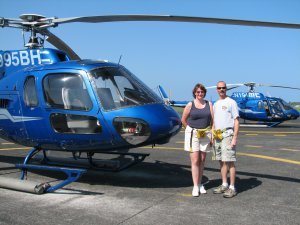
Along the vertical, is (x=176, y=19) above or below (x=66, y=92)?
above

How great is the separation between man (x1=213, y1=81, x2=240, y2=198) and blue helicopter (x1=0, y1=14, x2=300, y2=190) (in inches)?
28.6

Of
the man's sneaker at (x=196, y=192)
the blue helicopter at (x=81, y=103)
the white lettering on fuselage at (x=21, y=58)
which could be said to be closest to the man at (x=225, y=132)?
the man's sneaker at (x=196, y=192)

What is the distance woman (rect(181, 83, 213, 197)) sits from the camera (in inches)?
222

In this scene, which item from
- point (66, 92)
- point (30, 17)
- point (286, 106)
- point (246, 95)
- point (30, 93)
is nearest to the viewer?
point (66, 92)

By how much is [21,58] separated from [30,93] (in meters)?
1.01

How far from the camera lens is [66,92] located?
6.08 m

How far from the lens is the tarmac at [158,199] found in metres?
4.56

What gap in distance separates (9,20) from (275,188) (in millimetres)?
5631

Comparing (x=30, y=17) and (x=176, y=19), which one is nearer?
(x=176, y=19)

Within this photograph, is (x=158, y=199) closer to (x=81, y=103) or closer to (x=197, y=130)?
(x=197, y=130)

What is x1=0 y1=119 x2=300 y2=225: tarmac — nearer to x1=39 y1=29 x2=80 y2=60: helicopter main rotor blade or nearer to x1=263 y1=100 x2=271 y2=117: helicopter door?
x1=39 y1=29 x2=80 y2=60: helicopter main rotor blade

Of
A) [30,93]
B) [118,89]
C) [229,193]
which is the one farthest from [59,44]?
[229,193]

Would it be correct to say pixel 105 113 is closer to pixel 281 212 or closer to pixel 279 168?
pixel 281 212

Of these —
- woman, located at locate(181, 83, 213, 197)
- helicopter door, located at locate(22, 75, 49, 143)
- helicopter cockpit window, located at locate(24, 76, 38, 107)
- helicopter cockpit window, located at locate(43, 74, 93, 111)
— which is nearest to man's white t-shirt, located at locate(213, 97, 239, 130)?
woman, located at locate(181, 83, 213, 197)
